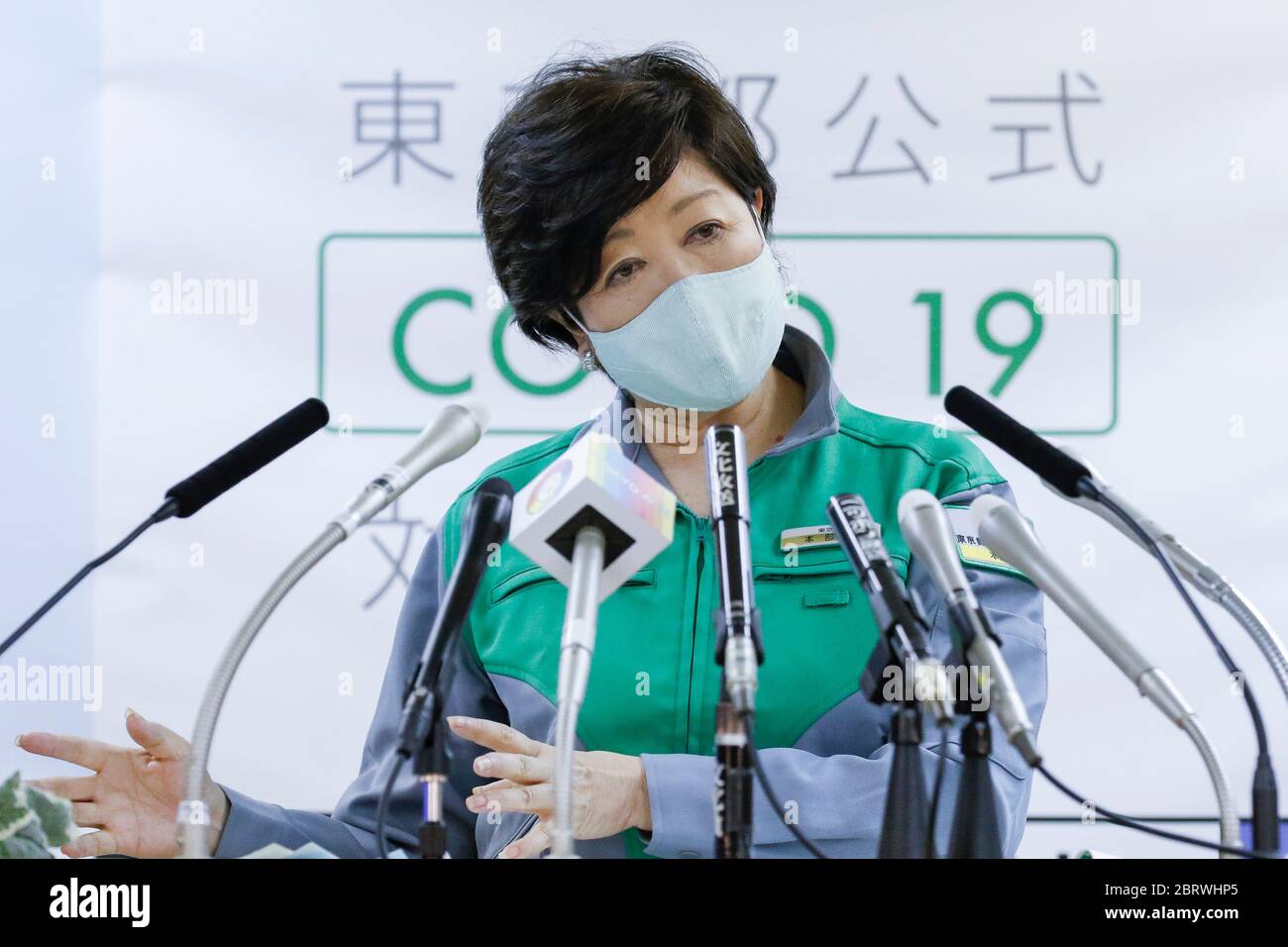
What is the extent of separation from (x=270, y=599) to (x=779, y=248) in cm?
133

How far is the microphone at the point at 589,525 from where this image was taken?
0.83 meters

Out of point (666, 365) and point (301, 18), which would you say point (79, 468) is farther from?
point (666, 365)

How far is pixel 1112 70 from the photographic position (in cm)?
202

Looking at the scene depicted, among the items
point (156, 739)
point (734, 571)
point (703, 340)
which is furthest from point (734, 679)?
point (703, 340)

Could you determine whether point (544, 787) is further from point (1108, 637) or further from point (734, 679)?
point (1108, 637)

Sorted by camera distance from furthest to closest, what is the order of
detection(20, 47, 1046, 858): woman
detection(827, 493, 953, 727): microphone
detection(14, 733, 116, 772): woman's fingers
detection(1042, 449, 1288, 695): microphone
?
1. detection(20, 47, 1046, 858): woman
2. detection(14, 733, 116, 772): woman's fingers
3. detection(1042, 449, 1288, 695): microphone
4. detection(827, 493, 953, 727): microphone

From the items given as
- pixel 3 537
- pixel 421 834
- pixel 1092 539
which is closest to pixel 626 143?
pixel 421 834

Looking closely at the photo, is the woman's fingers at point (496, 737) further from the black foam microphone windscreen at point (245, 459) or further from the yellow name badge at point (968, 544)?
the yellow name badge at point (968, 544)

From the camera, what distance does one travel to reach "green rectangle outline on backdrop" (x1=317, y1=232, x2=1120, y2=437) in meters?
2.00

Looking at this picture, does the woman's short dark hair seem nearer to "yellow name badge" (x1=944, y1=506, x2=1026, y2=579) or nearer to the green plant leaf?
"yellow name badge" (x1=944, y1=506, x2=1026, y2=579)

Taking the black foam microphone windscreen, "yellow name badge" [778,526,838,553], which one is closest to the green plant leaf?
the black foam microphone windscreen

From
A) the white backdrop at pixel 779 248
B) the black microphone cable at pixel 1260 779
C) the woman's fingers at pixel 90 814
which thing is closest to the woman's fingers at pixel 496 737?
the woman's fingers at pixel 90 814

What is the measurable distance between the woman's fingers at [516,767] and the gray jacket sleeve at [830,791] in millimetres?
141
